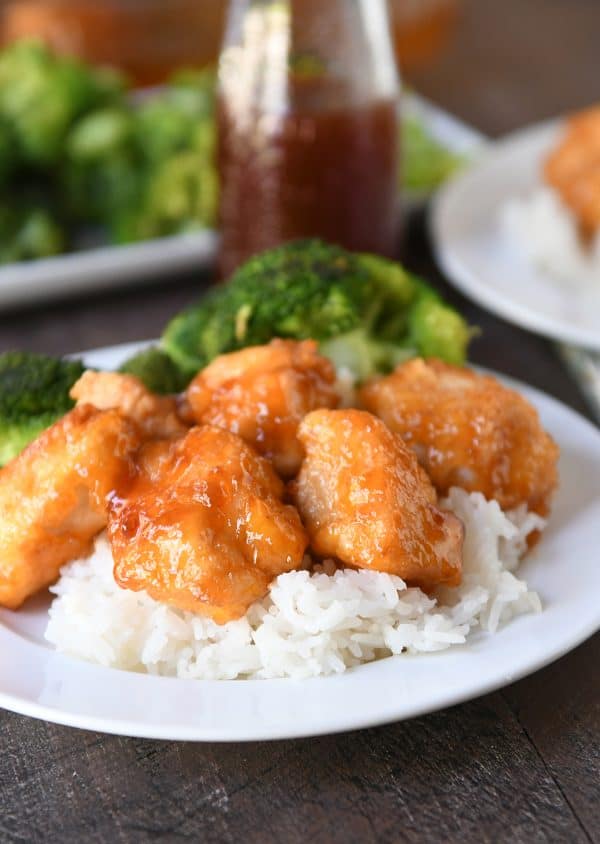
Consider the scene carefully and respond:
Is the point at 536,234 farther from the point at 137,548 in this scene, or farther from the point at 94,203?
the point at 137,548

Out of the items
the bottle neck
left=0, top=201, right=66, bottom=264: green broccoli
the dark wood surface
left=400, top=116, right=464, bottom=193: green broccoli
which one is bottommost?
the dark wood surface

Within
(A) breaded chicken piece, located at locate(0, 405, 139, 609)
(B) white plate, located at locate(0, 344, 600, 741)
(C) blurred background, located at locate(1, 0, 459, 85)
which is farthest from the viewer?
(C) blurred background, located at locate(1, 0, 459, 85)

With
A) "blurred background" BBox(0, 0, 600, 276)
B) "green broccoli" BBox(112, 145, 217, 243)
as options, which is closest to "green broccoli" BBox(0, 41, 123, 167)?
"blurred background" BBox(0, 0, 600, 276)

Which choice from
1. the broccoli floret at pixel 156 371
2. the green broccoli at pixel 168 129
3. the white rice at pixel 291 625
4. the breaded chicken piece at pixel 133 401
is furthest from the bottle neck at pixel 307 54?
the white rice at pixel 291 625

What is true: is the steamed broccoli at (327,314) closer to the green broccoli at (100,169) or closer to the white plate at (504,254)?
the white plate at (504,254)

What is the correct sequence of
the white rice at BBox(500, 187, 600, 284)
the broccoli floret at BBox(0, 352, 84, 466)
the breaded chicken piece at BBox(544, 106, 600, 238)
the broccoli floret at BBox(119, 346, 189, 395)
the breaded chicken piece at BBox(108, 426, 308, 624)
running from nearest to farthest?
the breaded chicken piece at BBox(108, 426, 308, 624) → the broccoli floret at BBox(0, 352, 84, 466) → the broccoli floret at BBox(119, 346, 189, 395) → the white rice at BBox(500, 187, 600, 284) → the breaded chicken piece at BBox(544, 106, 600, 238)

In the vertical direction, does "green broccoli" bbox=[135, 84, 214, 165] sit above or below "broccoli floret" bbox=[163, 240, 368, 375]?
below

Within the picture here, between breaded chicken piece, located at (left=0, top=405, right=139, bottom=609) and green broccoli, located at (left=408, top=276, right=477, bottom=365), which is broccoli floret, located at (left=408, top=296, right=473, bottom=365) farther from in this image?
breaded chicken piece, located at (left=0, top=405, right=139, bottom=609)

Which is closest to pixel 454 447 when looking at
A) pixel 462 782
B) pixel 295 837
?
pixel 462 782
